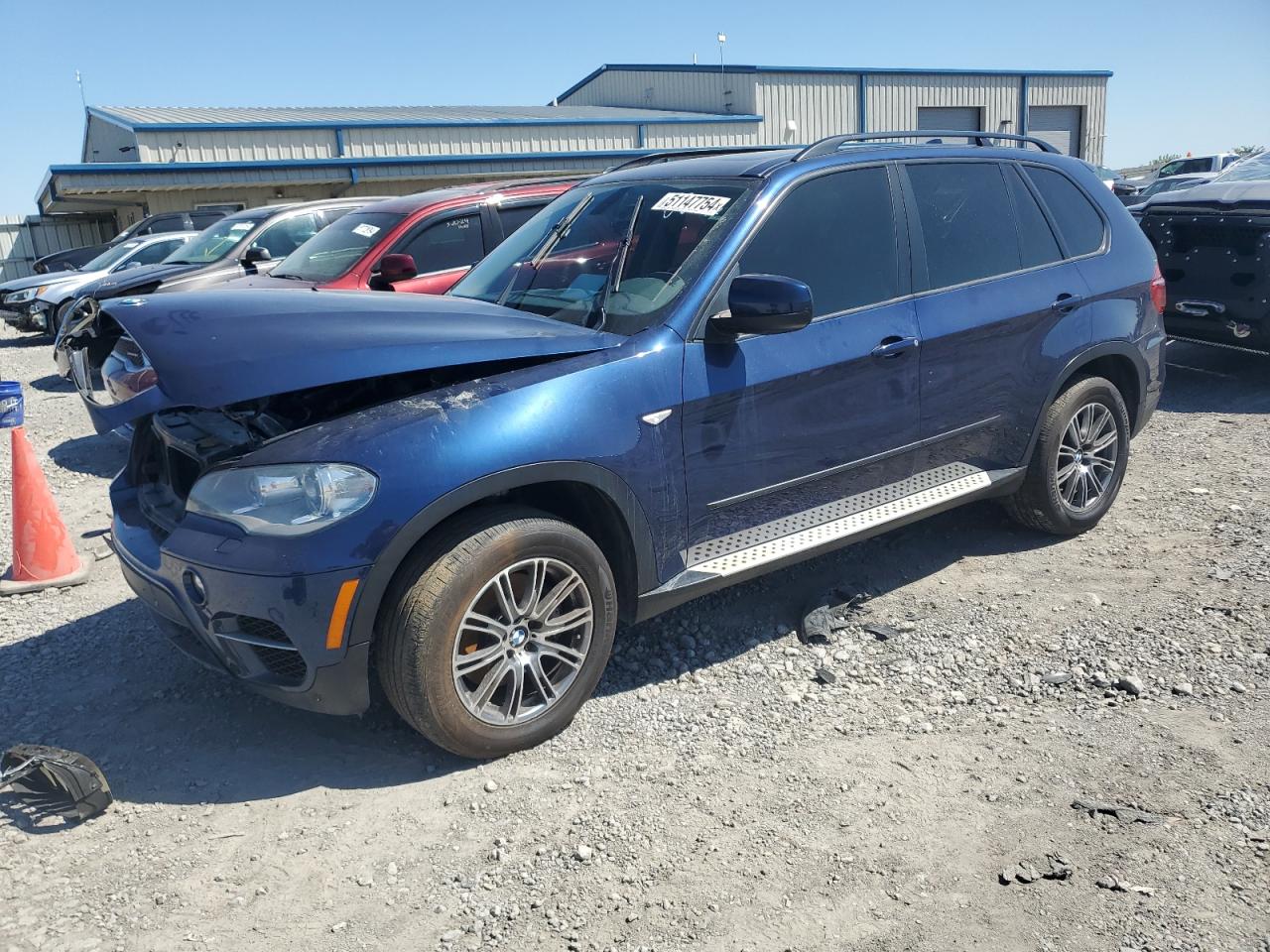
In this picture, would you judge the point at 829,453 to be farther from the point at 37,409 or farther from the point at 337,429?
the point at 37,409

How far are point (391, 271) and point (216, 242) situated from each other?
513 centimetres

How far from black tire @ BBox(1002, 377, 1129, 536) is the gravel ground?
0.85ft

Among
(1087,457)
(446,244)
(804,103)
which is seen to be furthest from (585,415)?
(804,103)

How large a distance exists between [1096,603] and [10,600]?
509 cm

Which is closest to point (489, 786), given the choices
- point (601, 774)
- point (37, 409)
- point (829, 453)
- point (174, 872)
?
point (601, 774)

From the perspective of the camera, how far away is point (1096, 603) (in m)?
4.52

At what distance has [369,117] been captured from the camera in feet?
90.2

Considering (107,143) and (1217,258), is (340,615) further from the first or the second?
(107,143)

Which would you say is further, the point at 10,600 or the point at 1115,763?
the point at 10,600

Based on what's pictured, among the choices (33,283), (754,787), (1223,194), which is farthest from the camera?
(33,283)

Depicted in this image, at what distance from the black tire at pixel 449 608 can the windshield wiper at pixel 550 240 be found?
140cm

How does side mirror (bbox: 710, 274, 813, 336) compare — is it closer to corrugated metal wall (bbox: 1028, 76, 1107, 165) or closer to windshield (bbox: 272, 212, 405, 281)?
windshield (bbox: 272, 212, 405, 281)

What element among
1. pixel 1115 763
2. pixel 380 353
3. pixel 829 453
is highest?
pixel 380 353

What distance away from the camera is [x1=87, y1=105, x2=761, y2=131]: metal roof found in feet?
81.3
